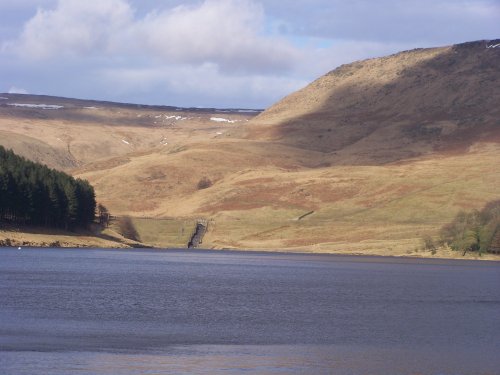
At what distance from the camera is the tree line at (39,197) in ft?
416

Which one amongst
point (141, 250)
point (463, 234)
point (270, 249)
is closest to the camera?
point (463, 234)

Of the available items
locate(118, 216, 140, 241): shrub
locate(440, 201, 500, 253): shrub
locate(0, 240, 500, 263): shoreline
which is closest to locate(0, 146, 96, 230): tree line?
locate(0, 240, 500, 263): shoreline

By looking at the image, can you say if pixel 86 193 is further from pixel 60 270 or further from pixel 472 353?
pixel 472 353

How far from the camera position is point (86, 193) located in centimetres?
15212

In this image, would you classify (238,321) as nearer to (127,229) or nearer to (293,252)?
(293,252)

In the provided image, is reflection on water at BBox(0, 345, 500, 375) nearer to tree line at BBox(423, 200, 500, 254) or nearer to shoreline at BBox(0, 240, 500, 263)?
shoreline at BBox(0, 240, 500, 263)

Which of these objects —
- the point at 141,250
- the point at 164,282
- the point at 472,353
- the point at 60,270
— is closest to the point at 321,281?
the point at 164,282

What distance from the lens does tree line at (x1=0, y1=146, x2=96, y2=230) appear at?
127 m

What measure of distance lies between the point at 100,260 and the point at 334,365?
7646cm

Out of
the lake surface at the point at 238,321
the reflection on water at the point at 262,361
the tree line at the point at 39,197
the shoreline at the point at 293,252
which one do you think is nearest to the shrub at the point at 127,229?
the shoreline at the point at 293,252

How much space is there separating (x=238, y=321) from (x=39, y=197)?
263 ft

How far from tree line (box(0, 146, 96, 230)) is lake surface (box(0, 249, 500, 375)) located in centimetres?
1993

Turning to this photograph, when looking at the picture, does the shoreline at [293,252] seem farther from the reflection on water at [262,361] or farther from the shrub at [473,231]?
the reflection on water at [262,361]

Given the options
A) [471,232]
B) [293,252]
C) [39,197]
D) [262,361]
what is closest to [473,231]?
[471,232]
